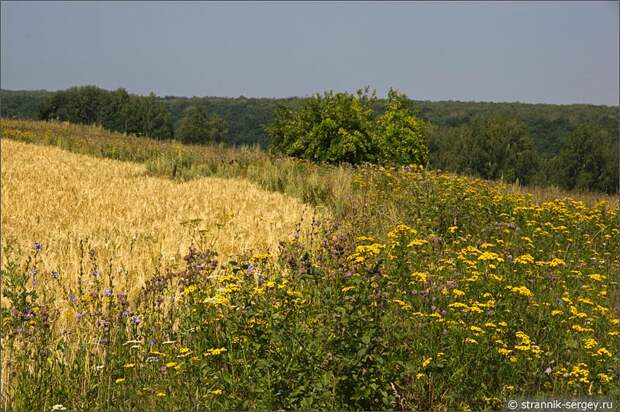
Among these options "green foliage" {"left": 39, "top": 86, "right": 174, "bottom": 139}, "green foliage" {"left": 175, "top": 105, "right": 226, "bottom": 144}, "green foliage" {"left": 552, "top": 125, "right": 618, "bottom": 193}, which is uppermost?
"green foliage" {"left": 39, "top": 86, "right": 174, "bottom": 139}

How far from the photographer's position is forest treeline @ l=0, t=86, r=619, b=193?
73.4 m

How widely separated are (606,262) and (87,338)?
23.5 feet

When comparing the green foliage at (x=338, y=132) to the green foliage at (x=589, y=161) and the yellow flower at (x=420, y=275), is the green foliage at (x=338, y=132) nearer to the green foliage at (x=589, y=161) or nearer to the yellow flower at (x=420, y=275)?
the yellow flower at (x=420, y=275)

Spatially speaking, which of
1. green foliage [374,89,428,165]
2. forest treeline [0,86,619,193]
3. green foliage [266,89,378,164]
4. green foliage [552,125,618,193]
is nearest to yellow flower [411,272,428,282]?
green foliage [266,89,378,164]

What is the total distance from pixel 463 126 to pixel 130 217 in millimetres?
102011

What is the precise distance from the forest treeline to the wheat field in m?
18.8

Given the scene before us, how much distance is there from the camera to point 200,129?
121m

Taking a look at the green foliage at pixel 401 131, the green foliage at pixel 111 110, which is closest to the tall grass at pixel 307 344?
the green foliage at pixel 401 131

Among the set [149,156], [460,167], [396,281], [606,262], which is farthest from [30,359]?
[460,167]

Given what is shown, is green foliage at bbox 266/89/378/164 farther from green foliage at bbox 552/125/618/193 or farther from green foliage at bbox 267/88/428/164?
green foliage at bbox 552/125/618/193

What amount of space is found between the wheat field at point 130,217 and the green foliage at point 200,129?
106 metres

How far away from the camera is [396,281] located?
224 inches

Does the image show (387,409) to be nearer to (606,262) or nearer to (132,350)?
(132,350)

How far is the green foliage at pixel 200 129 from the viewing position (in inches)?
4742
